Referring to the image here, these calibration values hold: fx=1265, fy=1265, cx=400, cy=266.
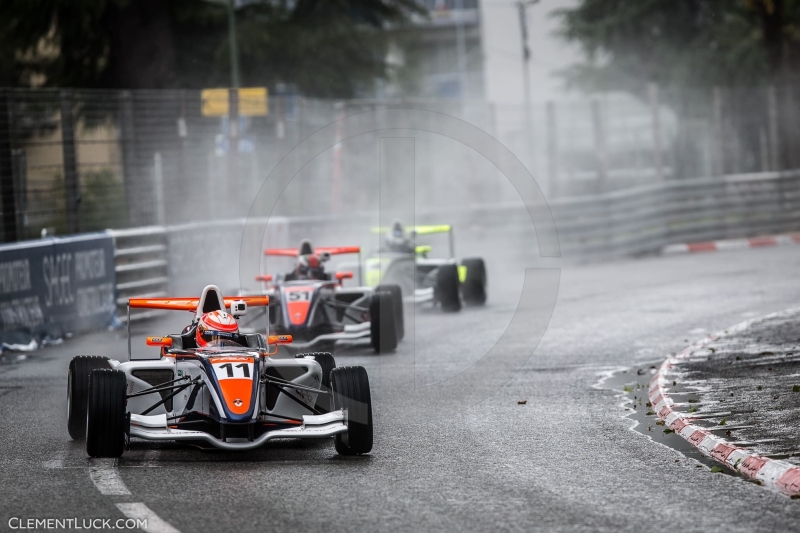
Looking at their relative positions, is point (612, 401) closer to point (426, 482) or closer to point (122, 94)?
point (426, 482)

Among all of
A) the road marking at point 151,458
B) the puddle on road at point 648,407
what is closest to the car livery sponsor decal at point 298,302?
the puddle on road at point 648,407

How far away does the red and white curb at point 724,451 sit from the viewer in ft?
22.1

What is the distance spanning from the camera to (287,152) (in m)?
22.3

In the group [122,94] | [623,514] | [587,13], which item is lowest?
[623,514]

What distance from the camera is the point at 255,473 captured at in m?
7.26

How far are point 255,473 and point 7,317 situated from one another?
7.16 metres

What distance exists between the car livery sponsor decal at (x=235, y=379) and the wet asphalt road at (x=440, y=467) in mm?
349

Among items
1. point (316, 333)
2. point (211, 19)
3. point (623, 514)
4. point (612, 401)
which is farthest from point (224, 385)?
point (211, 19)

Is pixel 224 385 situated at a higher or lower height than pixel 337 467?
higher

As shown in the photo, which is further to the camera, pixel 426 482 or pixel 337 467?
pixel 337 467

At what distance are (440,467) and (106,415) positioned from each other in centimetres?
199

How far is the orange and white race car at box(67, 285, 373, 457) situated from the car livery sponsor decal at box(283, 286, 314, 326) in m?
3.65

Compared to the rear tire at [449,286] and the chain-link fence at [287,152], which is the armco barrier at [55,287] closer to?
the chain-link fence at [287,152]

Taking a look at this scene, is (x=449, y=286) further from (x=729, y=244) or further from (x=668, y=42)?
(x=668, y=42)
